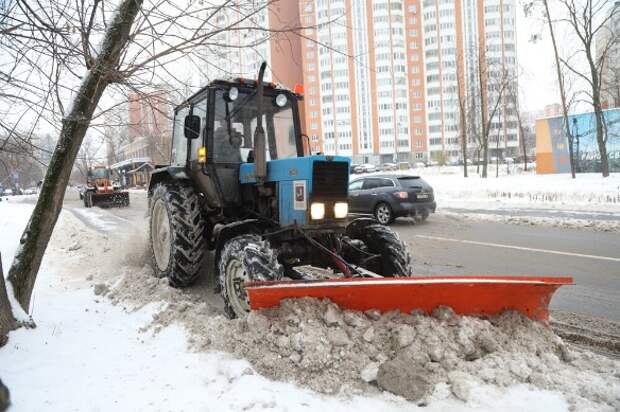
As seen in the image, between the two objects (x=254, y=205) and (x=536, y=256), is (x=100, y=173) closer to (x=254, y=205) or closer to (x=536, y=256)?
(x=254, y=205)

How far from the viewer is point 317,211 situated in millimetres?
4461

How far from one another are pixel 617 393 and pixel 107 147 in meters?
5.01

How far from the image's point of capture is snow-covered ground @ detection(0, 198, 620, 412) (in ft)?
9.27

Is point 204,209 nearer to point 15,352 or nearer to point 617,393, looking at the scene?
point 15,352

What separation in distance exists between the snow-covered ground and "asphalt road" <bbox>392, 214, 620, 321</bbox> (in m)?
2.34

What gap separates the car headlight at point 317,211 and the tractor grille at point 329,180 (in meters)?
0.08

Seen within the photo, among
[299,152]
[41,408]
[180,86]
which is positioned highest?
[180,86]

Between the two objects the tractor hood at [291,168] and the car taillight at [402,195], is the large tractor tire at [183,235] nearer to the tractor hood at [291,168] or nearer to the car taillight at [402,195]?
the tractor hood at [291,168]

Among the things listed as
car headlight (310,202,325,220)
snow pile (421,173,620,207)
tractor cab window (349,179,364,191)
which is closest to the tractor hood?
car headlight (310,202,325,220)

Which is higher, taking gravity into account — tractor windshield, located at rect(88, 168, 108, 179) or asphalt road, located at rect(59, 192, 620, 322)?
tractor windshield, located at rect(88, 168, 108, 179)

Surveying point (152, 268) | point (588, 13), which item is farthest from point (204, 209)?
point (588, 13)

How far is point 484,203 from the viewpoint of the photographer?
1859 cm

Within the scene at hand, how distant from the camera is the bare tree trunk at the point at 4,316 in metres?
3.90

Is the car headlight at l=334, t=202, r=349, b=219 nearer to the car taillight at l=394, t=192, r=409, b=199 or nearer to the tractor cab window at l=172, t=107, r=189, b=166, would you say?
the tractor cab window at l=172, t=107, r=189, b=166
